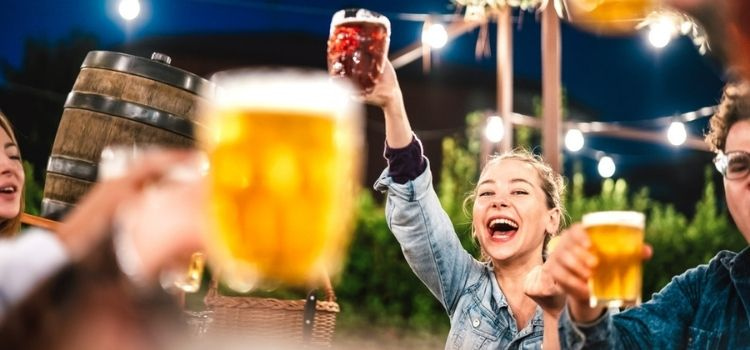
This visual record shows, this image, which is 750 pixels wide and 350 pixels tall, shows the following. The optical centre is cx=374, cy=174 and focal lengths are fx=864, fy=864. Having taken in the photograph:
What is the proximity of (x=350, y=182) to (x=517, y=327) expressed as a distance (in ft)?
4.74

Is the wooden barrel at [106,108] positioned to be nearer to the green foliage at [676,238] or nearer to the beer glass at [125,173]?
the beer glass at [125,173]

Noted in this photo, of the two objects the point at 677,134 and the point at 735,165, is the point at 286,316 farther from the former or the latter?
the point at 677,134

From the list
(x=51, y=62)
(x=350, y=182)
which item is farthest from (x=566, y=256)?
(x=51, y=62)

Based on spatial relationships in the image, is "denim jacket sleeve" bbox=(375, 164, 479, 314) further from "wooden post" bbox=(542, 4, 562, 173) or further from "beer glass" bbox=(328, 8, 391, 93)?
"wooden post" bbox=(542, 4, 562, 173)

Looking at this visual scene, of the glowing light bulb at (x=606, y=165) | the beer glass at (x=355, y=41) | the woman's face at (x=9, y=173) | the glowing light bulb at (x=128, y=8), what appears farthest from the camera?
the glowing light bulb at (x=606, y=165)

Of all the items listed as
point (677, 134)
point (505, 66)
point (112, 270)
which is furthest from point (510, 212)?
point (677, 134)

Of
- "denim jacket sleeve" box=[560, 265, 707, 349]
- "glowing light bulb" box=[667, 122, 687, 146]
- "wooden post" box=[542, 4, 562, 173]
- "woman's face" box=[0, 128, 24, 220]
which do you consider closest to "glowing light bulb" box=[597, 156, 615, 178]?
"glowing light bulb" box=[667, 122, 687, 146]

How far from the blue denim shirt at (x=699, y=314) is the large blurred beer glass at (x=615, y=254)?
50 cm

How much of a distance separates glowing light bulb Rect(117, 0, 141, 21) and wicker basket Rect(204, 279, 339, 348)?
158 inches

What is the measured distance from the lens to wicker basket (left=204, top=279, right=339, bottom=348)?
7.20 ft

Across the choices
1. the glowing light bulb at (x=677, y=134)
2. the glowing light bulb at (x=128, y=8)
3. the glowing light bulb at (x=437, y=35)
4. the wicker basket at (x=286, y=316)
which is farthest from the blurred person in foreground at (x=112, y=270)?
the glowing light bulb at (x=677, y=134)

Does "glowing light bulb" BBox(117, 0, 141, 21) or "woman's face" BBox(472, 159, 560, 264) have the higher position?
"glowing light bulb" BBox(117, 0, 141, 21)

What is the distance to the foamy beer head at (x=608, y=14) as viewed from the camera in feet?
2.85

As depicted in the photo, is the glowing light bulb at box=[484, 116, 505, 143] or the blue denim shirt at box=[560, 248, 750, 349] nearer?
the blue denim shirt at box=[560, 248, 750, 349]
